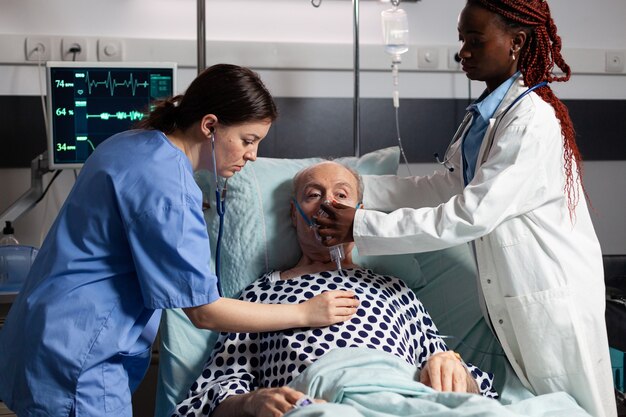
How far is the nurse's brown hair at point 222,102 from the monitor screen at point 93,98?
1.06 metres

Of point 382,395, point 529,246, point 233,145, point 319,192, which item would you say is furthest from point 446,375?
point 233,145

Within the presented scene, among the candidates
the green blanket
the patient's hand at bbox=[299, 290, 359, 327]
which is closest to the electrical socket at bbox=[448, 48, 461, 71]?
the patient's hand at bbox=[299, 290, 359, 327]

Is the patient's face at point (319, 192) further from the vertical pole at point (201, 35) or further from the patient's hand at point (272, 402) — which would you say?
the vertical pole at point (201, 35)

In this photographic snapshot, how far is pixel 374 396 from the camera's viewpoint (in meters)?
1.70

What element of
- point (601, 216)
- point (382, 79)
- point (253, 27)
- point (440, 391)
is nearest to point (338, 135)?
point (382, 79)

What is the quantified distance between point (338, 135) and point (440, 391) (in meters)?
1.75

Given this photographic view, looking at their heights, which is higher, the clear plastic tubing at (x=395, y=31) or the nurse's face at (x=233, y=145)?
the clear plastic tubing at (x=395, y=31)

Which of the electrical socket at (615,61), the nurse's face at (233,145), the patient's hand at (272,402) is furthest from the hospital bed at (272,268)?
the electrical socket at (615,61)

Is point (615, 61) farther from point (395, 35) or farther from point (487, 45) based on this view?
point (487, 45)

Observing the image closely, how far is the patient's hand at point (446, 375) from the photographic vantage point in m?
1.88

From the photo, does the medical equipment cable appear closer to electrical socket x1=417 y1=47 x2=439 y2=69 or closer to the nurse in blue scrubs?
electrical socket x1=417 y1=47 x2=439 y2=69

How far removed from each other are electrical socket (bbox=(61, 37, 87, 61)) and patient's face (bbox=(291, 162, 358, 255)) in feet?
4.26

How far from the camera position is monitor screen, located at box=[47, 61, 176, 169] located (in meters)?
2.80

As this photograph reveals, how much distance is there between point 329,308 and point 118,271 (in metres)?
0.53
